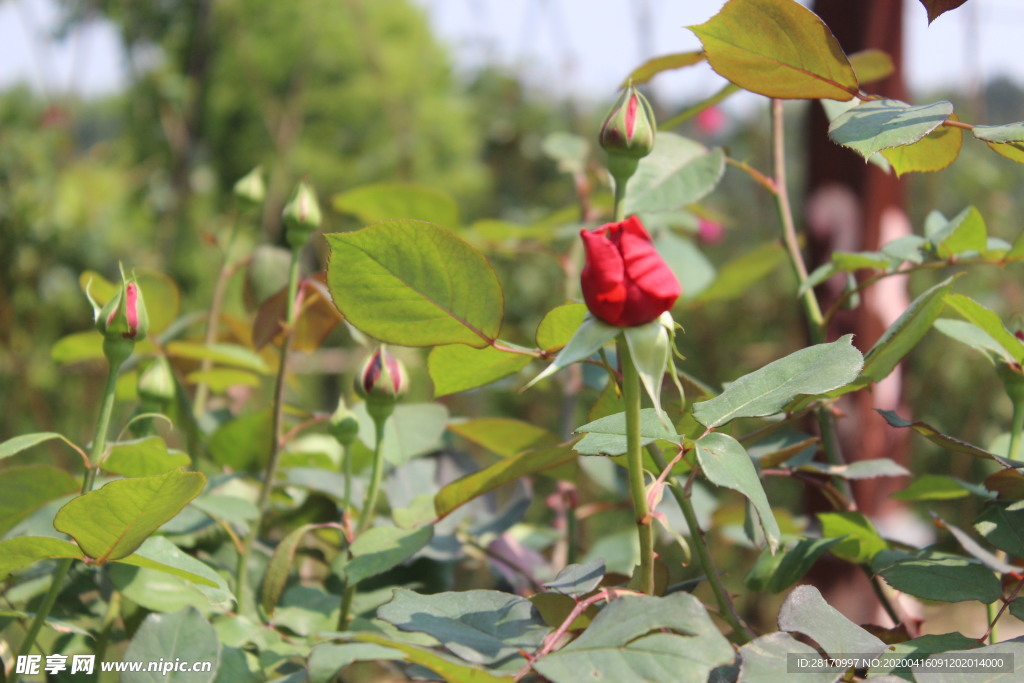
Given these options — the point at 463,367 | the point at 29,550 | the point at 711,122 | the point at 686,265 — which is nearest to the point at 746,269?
the point at 686,265

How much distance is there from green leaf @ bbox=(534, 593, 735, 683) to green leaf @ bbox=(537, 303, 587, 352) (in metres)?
0.07

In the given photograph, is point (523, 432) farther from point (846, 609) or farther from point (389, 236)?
point (846, 609)

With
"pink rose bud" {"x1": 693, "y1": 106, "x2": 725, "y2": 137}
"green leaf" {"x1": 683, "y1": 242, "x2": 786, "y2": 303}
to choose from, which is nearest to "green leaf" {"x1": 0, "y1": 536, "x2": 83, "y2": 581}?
"green leaf" {"x1": 683, "y1": 242, "x2": 786, "y2": 303}

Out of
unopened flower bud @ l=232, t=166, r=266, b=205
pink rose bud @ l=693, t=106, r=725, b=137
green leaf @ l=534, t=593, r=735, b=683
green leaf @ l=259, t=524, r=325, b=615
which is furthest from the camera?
pink rose bud @ l=693, t=106, r=725, b=137

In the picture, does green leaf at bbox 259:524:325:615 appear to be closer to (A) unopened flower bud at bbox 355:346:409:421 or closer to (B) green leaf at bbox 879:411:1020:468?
(A) unopened flower bud at bbox 355:346:409:421

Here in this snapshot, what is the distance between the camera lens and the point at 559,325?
8.0 inches

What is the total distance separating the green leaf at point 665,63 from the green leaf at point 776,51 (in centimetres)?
9

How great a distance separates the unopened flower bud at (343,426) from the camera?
277mm

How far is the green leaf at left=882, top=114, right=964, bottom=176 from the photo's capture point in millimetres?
213

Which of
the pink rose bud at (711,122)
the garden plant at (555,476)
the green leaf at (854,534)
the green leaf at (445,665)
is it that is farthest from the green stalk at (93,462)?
the pink rose bud at (711,122)

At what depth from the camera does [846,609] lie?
48cm

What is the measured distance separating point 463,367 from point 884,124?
123mm

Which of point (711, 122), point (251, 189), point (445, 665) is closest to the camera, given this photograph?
point (445, 665)

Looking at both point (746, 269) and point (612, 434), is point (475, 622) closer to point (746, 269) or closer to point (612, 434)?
point (612, 434)
